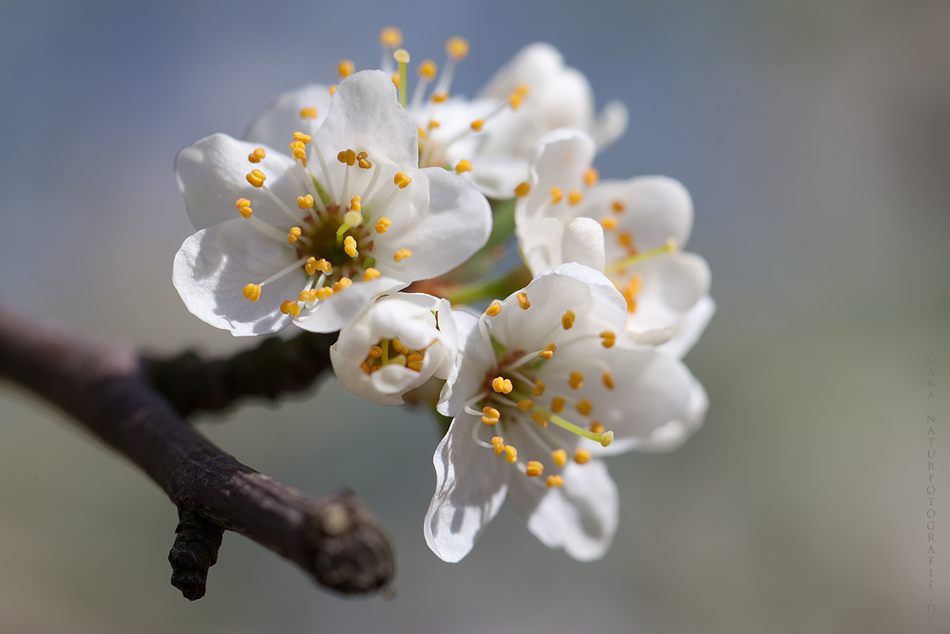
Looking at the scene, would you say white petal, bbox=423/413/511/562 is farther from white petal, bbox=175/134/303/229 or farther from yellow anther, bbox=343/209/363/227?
white petal, bbox=175/134/303/229

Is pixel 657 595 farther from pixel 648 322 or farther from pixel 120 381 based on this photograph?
pixel 120 381

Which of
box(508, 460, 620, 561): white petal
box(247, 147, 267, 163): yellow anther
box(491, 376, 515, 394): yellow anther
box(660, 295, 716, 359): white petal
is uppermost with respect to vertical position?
box(247, 147, 267, 163): yellow anther

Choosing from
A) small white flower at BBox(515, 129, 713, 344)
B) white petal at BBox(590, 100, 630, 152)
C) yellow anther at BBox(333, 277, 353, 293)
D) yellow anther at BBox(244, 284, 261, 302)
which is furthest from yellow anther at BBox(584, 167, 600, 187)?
yellow anther at BBox(244, 284, 261, 302)

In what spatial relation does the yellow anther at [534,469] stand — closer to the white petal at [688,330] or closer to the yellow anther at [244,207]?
the white petal at [688,330]

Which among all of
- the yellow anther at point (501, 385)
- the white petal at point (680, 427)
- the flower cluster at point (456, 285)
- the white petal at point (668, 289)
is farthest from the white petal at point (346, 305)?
the white petal at point (680, 427)

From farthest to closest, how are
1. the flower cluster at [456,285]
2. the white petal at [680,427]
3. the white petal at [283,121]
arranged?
the white petal at [680,427] < the white petal at [283,121] < the flower cluster at [456,285]

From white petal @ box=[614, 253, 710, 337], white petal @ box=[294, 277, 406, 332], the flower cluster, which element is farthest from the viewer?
white petal @ box=[614, 253, 710, 337]

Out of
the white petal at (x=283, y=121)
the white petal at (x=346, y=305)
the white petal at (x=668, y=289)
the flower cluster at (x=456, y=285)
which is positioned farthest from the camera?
the white petal at (x=668, y=289)
